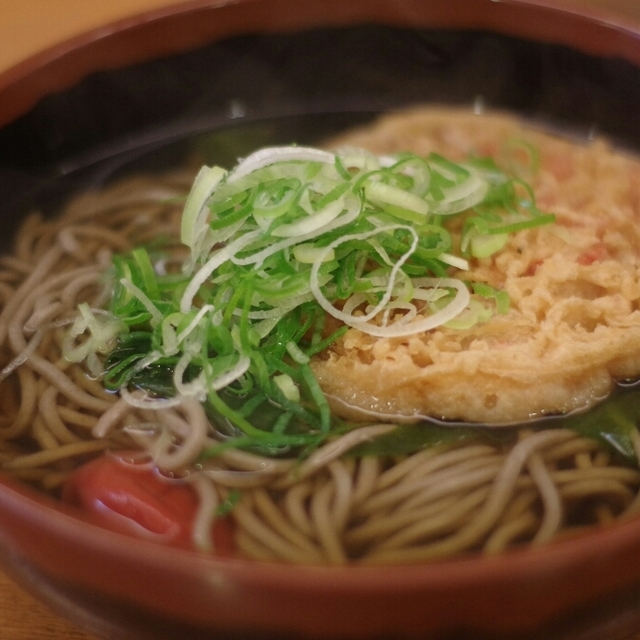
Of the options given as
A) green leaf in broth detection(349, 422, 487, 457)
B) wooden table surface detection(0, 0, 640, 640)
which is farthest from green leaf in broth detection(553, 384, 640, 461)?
wooden table surface detection(0, 0, 640, 640)

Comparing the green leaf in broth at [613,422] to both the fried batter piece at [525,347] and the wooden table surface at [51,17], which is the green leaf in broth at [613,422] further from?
the wooden table surface at [51,17]

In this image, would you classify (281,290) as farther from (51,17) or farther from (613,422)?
(51,17)

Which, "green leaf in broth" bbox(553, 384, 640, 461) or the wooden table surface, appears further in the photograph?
the wooden table surface

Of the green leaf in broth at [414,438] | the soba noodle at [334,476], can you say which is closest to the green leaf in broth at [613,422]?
the soba noodle at [334,476]

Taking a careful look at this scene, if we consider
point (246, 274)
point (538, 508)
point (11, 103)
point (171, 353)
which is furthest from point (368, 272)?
point (11, 103)

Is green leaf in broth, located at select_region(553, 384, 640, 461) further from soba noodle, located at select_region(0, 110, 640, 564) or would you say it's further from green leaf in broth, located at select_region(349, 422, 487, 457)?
green leaf in broth, located at select_region(349, 422, 487, 457)
